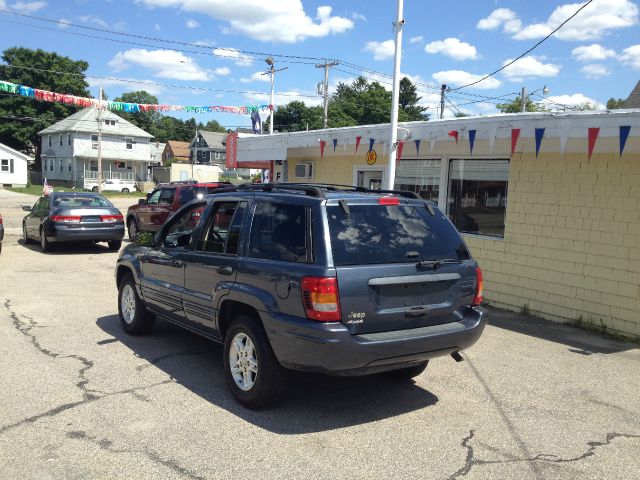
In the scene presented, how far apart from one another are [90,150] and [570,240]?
57.8m

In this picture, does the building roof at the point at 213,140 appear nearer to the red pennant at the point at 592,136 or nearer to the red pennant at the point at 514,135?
the red pennant at the point at 514,135

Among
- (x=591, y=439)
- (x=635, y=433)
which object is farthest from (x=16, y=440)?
(x=635, y=433)

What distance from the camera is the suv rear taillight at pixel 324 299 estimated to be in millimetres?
3824

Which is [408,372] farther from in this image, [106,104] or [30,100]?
[30,100]

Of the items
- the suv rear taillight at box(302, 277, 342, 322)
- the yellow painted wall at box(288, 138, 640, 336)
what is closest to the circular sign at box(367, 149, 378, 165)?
the yellow painted wall at box(288, 138, 640, 336)

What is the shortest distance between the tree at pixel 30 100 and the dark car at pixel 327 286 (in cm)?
7017

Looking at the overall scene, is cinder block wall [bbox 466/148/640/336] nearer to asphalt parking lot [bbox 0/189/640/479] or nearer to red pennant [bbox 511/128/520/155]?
red pennant [bbox 511/128/520/155]

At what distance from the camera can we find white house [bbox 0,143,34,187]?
5606cm

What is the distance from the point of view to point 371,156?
35.9 feet

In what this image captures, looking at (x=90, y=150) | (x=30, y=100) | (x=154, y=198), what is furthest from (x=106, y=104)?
(x=30, y=100)

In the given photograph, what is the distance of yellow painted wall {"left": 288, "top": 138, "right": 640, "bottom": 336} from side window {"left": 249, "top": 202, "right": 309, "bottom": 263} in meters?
4.97

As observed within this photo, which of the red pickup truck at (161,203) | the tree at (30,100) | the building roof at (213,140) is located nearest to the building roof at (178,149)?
the building roof at (213,140)

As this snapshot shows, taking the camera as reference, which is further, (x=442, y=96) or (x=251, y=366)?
(x=442, y=96)

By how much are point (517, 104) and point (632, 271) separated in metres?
53.0
